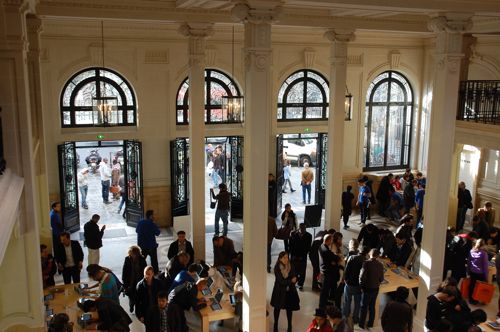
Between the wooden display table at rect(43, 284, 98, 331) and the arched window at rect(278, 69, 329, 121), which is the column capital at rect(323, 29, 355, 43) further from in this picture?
the wooden display table at rect(43, 284, 98, 331)

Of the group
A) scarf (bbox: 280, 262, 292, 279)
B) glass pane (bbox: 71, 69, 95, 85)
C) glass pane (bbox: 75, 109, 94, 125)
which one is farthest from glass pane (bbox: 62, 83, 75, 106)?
scarf (bbox: 280, 262, 292, 279)

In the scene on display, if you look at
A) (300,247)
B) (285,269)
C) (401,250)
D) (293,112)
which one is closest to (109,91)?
Result: (293,112)

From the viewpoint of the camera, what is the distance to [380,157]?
1767 centimetres

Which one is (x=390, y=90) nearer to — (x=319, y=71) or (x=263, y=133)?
(x=319, y=71)

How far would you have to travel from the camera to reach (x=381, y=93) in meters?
17.3

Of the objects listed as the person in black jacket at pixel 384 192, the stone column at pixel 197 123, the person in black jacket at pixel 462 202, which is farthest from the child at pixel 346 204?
the stone column at pixel 197 123

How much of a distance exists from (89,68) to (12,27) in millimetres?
7950

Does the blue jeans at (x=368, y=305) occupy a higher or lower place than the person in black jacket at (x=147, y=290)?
lower

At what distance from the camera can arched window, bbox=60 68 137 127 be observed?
1398cm

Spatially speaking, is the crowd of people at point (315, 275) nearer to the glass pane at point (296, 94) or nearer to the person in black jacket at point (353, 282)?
the person in black jacket at point (353, 282)

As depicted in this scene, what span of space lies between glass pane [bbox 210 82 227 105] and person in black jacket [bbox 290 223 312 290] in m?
6.34

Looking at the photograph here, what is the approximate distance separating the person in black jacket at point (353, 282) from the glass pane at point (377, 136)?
8.86m

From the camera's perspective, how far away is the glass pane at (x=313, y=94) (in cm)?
1643

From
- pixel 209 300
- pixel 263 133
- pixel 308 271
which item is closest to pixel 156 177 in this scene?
pixel 308 271
